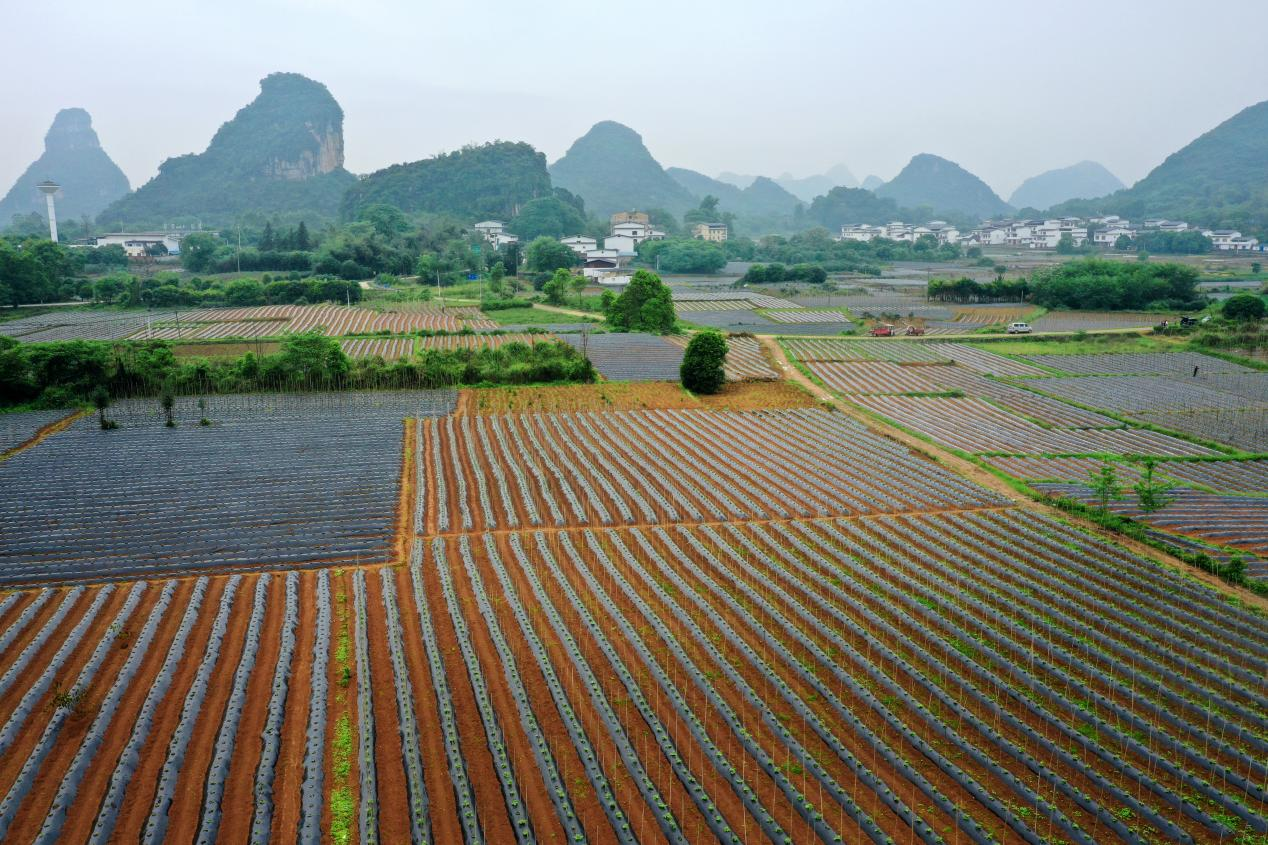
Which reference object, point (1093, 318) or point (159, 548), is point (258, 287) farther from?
point (1093, 318)

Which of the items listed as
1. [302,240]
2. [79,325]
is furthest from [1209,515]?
[302,240]

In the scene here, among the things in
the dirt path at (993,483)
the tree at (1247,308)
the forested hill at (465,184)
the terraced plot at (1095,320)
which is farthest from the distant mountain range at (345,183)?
the dirt path at (993,483)

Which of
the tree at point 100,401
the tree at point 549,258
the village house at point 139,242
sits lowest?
the tree at point 100,401

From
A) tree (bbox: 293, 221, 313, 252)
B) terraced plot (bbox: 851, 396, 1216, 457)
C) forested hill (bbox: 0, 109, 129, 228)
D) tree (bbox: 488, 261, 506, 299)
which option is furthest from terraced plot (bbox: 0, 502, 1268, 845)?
forested hill (bbox: 0, 109, 129, 228)

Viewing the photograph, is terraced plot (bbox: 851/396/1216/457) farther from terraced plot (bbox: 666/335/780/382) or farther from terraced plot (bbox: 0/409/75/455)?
terraced plot (bbox: 0/409/75/455)

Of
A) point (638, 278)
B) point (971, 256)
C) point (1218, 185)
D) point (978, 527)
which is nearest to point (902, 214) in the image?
point (1218, 185)

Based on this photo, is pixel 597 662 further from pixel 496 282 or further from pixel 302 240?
pixel 302 240

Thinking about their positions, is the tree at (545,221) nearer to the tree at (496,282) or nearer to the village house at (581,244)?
the village house at (581,244)
